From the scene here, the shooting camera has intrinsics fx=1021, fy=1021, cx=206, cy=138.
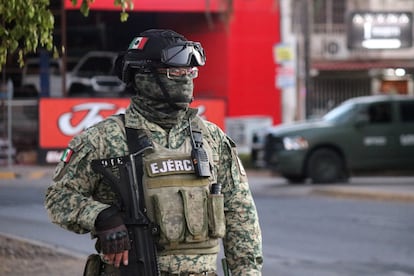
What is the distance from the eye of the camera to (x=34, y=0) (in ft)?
22.6

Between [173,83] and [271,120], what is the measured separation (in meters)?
26.0

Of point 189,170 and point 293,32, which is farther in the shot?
point 293,32

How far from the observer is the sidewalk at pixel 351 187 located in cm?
1650

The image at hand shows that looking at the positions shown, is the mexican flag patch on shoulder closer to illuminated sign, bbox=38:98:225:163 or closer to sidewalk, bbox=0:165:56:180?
sidewalk, bbox=0:165:56:180

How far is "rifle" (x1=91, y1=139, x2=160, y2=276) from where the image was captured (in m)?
3.54

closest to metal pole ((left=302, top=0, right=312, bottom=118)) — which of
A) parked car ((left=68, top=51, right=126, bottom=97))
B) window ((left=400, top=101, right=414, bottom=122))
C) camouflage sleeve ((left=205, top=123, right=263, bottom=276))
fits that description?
parked car ((left=68, top=51, right=126, bottom=97))

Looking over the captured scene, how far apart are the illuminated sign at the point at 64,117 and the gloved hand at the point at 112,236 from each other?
20.7 m

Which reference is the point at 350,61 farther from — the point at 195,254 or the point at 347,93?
the point at 195,254

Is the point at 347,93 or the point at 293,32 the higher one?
the point at 293,32

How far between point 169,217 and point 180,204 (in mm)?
62

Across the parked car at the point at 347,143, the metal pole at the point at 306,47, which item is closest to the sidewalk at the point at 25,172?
the parked car at the point at 347,143

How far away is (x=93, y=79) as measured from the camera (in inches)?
1164

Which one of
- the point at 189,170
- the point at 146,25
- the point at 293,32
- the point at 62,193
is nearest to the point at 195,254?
the point at 189,170

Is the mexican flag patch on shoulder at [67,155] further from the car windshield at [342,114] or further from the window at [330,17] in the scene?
the window at [330,17]
